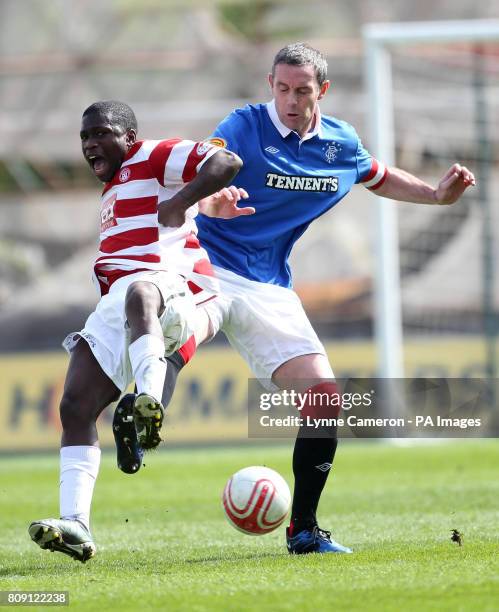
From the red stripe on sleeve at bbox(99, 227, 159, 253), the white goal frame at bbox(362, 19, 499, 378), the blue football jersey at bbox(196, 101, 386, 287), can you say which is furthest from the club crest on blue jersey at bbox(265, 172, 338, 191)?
the white goal frame at bbox(362, 19, 499, 378)

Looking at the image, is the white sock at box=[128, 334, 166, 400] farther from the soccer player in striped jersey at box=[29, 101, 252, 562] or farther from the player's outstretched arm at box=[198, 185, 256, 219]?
the player's outstretched arm at box=[198, 185, 256, 219]

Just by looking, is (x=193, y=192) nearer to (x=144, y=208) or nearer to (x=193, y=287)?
(x=144, y=208)

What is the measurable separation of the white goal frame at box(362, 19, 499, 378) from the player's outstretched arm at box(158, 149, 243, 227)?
7.68 m

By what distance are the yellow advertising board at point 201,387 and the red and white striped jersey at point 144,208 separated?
9.57 metres

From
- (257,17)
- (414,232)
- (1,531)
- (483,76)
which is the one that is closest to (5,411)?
(414,232)

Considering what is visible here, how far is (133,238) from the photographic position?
5641mm

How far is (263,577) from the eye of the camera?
15.8 ft

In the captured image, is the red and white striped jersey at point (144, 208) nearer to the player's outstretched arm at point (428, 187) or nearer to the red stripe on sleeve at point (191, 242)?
the red stripe on sleeve at point (191, 242)

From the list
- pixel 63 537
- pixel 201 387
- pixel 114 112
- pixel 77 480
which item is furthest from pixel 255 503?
pixel 201 387

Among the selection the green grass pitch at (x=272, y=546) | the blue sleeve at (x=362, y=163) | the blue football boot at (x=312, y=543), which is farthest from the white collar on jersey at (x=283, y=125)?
the green grass pitch at (x=272, y=546)

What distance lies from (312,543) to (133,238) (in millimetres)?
1672

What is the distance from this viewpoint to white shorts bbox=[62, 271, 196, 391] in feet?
17.9

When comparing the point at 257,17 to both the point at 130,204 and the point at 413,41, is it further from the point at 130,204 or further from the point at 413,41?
the point at 130,204

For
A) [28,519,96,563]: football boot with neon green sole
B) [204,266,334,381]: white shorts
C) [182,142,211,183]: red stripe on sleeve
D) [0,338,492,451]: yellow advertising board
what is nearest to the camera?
[28,519,96,563]: football boot with neon green sole
